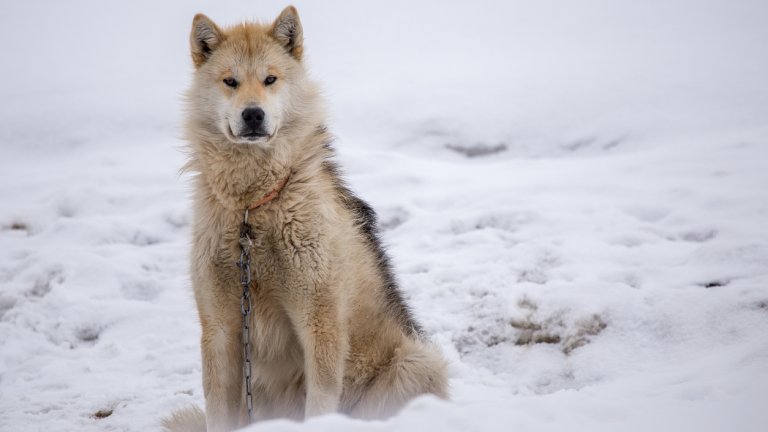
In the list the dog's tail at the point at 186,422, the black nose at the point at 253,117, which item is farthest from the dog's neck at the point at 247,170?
the dog's tail at the point at 186,422

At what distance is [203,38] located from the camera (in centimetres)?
377

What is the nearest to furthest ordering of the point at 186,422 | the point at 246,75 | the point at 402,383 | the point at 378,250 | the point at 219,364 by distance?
the point at 219,364, the point at 402,383, the point at 246,75, the point at 186,422, the point at 378,250

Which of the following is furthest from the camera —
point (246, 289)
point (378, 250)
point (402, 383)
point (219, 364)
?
point (378, 250)

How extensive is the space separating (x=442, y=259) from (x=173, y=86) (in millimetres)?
14765

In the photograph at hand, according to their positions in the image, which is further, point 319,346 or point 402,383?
point 402,383

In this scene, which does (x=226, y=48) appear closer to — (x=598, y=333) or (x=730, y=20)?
(x=598, y=333)

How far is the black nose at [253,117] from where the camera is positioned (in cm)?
343

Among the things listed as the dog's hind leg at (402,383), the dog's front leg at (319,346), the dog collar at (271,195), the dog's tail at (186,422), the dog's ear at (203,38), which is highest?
the dog's ear at (203,38)

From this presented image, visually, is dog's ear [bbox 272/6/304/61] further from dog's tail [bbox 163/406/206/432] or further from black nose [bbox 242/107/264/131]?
dog's tail [bbox 163/406/206/432]

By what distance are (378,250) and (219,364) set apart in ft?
4.26

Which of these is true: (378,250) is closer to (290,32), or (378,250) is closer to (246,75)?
(246,75)

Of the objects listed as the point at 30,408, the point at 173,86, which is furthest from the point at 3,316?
the point at 173,86

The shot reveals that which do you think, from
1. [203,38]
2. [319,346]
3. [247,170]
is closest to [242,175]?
[247,170]

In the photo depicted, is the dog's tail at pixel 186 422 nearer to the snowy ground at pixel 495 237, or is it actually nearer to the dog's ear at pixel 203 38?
the snowy ground at pixel 495 237
